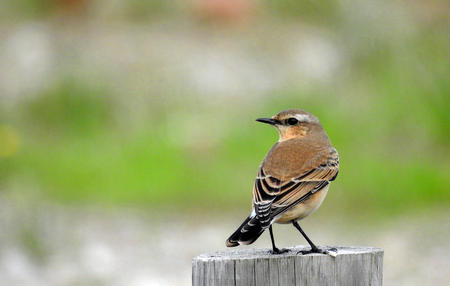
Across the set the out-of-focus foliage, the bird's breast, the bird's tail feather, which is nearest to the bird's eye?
the bird's breast

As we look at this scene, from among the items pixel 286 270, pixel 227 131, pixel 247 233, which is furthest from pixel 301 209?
pixel 227 131

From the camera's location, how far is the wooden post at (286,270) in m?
4.59

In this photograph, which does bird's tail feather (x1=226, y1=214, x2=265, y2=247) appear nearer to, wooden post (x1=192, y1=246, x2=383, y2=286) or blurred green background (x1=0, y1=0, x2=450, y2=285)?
wooden post (x1=192, y1=246, x2=383, y2=286)

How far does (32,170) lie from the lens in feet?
44.7

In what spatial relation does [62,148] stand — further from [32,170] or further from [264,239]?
[264,239]

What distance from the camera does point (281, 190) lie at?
19.8 feet

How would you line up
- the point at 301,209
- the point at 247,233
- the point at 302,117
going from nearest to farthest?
the point at 247,233 < the point at 301,209 < the point at 302,117

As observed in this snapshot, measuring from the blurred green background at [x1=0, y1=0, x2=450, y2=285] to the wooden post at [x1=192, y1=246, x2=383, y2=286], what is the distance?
A: 672 cm

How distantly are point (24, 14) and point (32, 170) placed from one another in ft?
22.0

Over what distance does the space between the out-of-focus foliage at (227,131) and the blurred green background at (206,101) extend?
30 mm

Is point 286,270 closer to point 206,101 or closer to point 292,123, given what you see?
point 292,123

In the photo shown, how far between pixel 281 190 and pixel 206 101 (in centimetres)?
1044

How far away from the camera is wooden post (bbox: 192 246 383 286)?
4590 mm

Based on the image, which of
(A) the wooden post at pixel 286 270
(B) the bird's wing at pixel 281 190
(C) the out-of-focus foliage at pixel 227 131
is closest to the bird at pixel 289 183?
(B) the bird's wing at pixel 281 190
